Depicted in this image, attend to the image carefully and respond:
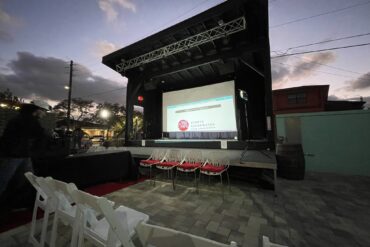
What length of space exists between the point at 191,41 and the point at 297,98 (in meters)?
10.5

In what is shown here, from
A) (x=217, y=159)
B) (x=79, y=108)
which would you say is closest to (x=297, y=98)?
(x=217, y=159)

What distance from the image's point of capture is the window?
412 inches

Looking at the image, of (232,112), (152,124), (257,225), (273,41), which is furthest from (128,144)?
(273,41)

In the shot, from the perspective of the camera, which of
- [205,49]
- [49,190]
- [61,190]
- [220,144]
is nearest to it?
[61,190]

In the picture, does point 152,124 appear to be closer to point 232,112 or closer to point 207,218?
point 232,112

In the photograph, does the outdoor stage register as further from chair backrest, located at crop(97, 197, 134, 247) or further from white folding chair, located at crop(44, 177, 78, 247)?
chair backrest, located at crop(97, 197, 134, 247)

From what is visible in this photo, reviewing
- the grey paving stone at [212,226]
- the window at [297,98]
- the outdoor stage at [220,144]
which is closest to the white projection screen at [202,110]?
the outdoor stage at [220,144]

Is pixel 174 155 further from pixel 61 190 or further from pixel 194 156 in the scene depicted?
pixel 61 190

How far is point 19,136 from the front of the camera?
1.85 metres

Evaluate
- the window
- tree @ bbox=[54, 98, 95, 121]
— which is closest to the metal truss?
the window

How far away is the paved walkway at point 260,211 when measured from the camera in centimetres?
157

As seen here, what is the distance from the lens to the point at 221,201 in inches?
98.0

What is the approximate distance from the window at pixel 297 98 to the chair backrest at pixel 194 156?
1071 cm

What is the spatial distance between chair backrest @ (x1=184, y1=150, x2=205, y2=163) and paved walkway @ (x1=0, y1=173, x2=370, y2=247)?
1.99ft
